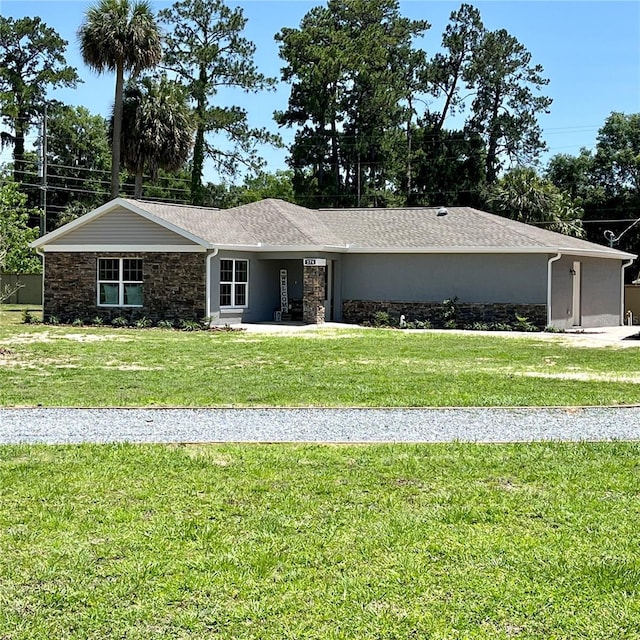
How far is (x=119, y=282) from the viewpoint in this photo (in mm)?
25469

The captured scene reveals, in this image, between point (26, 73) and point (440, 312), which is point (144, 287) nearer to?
point (440, 312)

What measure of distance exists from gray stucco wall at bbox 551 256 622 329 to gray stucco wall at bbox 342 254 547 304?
826 millimetres

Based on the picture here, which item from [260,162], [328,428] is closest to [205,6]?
[260,162]

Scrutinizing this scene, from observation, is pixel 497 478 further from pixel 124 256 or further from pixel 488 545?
pixel 124 256

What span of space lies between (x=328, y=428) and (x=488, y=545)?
372cm

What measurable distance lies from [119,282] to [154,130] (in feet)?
42.9

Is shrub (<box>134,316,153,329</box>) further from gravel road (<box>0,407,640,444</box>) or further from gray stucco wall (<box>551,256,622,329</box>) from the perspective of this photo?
gravel road (<box>0,407,640,444</box>)

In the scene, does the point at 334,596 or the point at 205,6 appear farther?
the point at 205,6

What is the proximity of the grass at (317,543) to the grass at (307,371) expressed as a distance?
3.15 metres

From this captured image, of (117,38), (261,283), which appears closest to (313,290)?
(261,283)

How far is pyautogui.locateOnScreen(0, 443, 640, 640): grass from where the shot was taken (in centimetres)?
420

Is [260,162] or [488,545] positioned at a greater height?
[260,162]

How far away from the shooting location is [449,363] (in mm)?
15156

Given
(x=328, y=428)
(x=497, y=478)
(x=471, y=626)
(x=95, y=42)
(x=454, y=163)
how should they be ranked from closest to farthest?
(x=471, y=626) < (x=497, y=478) < (x=328, y=428) < (x=95, y=42) < (x=454, y=163)
